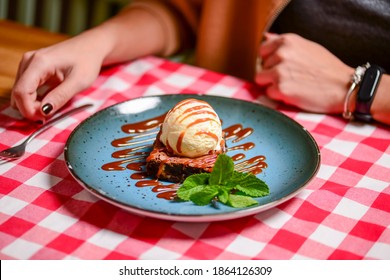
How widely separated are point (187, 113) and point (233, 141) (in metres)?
0.15

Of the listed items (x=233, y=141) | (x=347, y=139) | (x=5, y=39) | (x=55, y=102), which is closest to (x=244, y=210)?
(x=233, y=141)

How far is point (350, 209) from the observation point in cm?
104

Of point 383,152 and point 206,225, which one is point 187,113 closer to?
point 206,225

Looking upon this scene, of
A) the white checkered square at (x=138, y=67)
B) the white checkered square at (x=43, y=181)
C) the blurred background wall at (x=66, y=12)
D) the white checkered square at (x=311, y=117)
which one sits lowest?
the blurred background wall at (x=66, y=12)

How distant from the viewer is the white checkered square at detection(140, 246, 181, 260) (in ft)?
2.95

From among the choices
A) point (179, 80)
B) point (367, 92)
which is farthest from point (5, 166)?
point (367, 92)

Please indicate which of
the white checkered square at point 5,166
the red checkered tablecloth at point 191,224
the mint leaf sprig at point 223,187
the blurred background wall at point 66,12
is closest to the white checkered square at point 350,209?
the red checkered tablecloth at point 191,224

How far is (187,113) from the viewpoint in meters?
1.13

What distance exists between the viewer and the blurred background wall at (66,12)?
248 centimetres

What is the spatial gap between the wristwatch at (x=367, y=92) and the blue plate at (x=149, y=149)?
0.69 ft

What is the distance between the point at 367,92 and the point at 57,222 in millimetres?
797

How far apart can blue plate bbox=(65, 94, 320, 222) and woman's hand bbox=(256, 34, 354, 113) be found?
0.14m

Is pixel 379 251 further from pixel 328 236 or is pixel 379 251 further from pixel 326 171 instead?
pixel 326 171

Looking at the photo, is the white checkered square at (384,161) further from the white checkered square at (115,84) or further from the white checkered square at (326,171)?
the white checkered square at (115,84)
